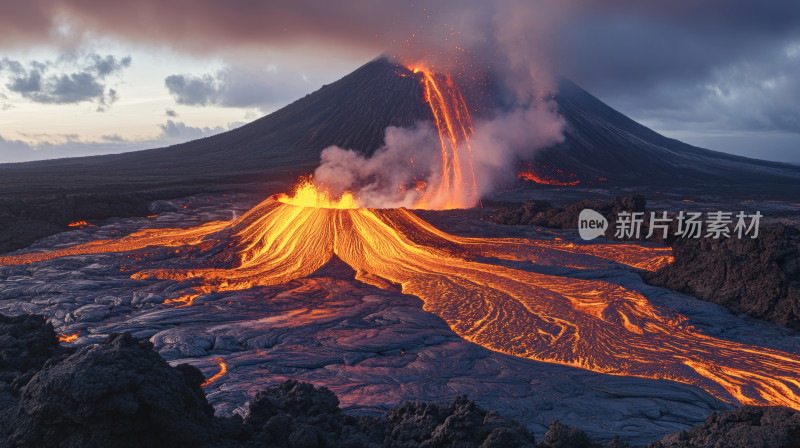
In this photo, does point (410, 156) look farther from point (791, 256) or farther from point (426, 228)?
point (791, 256)

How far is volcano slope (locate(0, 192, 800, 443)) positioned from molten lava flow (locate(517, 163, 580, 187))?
1749 inches

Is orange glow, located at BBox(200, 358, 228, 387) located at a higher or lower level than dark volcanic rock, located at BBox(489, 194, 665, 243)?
lower

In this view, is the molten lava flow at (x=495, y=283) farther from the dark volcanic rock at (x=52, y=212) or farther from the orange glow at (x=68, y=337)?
the orange glow at (x=68, y=337)

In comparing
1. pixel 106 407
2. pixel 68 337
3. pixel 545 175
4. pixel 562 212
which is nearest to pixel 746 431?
pixel 106 407

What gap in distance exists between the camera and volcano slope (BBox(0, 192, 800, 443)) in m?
10.0

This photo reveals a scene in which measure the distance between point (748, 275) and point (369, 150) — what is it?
192 ft

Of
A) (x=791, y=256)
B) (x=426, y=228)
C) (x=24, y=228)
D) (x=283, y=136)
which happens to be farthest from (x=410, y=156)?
(x=791, y=256)

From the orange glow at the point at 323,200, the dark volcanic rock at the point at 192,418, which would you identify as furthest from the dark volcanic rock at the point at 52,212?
the dark volcanic rock at the point at 192,418

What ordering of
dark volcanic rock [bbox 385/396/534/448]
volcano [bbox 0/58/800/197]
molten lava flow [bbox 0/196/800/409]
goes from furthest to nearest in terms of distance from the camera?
volcano [bbox 0/58/800/197] → molten lava flow [bbox 0/196/800/409] → dark volcanic rock [bbox 385/396/534/448]

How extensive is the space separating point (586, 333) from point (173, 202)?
31.7 metres

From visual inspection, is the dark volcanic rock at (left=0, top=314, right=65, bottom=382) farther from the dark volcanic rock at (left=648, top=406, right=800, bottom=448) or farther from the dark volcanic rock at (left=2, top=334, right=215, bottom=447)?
the dark volcanic rock at (left=648, top=406, right=800, bottom=448)

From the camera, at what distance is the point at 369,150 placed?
71.9 meters

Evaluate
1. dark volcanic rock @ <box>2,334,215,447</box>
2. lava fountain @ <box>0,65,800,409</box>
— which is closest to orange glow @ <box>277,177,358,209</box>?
lava fountain @ <box>0,65,800,409</box>

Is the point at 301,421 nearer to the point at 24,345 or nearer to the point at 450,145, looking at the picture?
the point at 24,345
